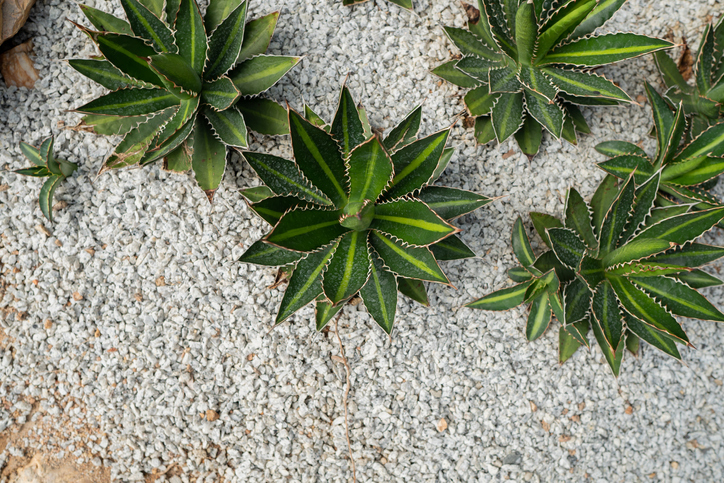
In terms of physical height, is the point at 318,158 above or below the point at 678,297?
below

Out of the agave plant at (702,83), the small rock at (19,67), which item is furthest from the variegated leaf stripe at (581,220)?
the small rock at (19,67)

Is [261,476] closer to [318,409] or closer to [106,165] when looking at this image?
[318,409]

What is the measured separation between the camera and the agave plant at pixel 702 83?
6.01 feet

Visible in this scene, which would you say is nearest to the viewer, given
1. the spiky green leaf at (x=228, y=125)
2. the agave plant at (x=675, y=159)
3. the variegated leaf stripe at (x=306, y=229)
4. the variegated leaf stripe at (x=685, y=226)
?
the variegated leaf stripe at (x=306, y=229)

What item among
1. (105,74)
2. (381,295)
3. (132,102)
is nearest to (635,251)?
(381,295)

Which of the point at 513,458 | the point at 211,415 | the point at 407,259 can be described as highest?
the point at 407,259

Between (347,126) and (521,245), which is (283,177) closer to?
(347,126)

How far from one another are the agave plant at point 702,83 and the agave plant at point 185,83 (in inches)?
62.2

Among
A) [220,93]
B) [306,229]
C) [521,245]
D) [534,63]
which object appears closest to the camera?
[306,229]

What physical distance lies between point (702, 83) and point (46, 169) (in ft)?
8.70

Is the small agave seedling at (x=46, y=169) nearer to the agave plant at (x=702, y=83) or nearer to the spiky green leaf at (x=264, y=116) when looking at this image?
the spiky green leaf at (x=264, y=116)

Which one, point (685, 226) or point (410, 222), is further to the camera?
point (685, 226)

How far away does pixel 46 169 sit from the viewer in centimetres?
172

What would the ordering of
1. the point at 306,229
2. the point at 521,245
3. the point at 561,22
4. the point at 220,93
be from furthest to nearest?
the point at 521,245
the point at 220,93
the point at 561,22
the point at 306,229
